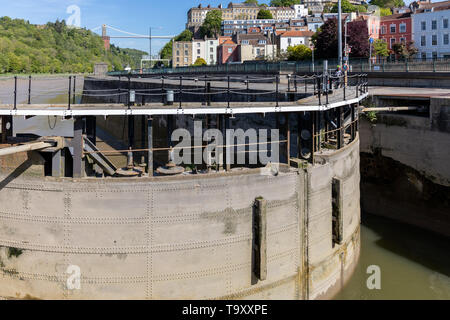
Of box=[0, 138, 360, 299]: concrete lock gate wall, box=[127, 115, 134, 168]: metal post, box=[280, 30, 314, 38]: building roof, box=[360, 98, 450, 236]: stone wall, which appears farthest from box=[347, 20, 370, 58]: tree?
box=[280, 30, 314, 38]: building roof

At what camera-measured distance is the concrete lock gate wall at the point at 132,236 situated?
10.8 meters

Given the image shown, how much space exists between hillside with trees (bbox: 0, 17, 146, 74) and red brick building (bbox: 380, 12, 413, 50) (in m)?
71.4

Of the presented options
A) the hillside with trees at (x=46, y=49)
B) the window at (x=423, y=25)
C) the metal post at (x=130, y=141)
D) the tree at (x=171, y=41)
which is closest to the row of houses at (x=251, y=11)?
the tree at (x=171, y=41)

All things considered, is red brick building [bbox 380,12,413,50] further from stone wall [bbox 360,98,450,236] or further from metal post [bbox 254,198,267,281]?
metal post [bbox 254,198,267,281]

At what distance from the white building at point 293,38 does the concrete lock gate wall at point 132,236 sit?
324ft

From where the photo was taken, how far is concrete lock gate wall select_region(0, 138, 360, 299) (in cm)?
1080

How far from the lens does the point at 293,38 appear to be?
350 feet

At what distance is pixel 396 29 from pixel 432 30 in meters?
6.44

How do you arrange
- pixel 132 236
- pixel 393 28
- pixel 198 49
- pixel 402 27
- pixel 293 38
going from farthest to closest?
pixel 198 49 < pixel 293 38 < pixel 393 28 < pixel 402 27 < pixel 132 236

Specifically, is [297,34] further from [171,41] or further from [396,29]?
[171,41]

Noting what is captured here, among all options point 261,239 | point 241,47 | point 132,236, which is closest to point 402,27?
point 241,47
